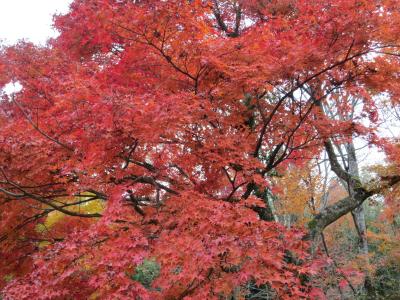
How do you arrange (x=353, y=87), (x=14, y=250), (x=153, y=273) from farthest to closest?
1. (x=153, y=273)
2. (x=14, y=250)
3. (x=353, y=87)

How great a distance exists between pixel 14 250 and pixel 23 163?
2804 mm

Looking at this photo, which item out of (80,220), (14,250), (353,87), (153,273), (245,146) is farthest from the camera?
(153,273)

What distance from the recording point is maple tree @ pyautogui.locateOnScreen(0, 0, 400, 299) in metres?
4.23

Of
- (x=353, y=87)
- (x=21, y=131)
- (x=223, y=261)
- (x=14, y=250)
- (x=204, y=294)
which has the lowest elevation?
(x=204, y=294)

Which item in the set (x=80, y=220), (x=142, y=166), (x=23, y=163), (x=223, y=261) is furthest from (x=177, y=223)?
(x=80, y=220)

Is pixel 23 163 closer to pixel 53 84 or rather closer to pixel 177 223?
pixel 53 84

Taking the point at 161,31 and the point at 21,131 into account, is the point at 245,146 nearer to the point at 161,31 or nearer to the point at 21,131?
the point at 161,31

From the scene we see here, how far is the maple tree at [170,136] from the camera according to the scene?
423 cm

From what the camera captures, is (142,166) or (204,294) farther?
(142,166)

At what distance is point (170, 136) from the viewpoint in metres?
5.32

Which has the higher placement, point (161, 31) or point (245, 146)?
point (161, 31)

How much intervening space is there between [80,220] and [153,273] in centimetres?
1321

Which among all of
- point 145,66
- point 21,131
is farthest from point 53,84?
point 145,66

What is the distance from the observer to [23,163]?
18.2ft
